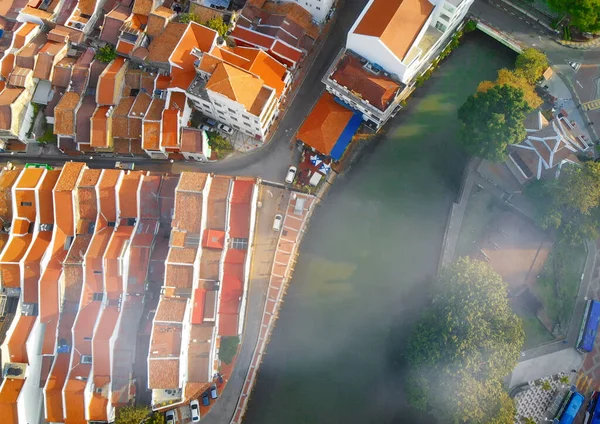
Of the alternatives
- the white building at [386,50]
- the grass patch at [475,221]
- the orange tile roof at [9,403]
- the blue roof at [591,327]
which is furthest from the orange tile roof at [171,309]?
the blue roof at [591,327]

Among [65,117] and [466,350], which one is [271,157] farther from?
[466,350]

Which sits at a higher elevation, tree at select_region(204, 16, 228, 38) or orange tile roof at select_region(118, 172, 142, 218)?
tree at select_region(204, 16, 228, 38)

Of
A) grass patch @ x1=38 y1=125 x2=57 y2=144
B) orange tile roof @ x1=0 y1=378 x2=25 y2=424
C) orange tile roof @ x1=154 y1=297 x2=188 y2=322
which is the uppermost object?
grass patch @ x1=38 y1=125 x2=57 y2=144

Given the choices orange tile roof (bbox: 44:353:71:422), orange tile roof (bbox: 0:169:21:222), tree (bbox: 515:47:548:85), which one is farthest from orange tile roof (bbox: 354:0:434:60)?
orange tile roof (bbox: 44:353:71:422)

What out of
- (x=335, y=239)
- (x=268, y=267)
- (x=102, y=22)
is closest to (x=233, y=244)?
(x=268, y=267)

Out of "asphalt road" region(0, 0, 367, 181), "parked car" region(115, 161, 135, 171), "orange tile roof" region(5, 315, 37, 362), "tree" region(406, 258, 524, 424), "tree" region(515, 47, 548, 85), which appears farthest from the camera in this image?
"asphalt road" region(0, 0, 367, 181)

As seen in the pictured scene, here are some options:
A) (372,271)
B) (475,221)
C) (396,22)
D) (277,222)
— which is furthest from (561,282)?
(396,22)

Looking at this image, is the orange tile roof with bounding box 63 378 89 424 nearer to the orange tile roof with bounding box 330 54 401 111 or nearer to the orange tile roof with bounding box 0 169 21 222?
the orange tile roof with bounding box 0 169 21 222
